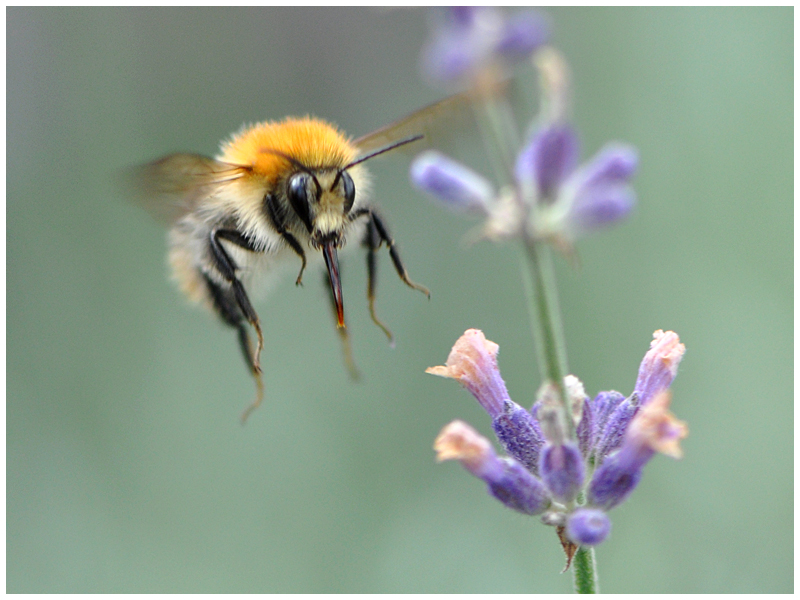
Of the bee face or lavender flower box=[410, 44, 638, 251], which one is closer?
lavender flower box=[410, 44, 638, 251]

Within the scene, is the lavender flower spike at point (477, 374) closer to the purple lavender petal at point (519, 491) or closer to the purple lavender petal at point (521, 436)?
the purple lavender petal at point (521, 436)

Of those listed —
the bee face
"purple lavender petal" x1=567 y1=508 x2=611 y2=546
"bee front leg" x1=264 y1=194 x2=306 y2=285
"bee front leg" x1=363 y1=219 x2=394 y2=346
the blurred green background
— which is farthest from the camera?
the blurred green background

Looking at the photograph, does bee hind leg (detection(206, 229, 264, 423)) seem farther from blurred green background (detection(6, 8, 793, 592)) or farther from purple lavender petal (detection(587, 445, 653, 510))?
blurred green background (detection(6, 8, 793, 592))

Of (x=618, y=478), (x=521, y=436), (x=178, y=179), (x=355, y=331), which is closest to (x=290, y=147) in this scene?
(x=178, y=179)

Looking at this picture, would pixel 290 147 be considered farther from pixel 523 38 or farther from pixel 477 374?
pixel 523 38

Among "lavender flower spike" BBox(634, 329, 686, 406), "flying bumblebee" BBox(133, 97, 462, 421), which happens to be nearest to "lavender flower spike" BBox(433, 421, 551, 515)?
"lavender flower spike" BBox(634, 329, 686, 406)

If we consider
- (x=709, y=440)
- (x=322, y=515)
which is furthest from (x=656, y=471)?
(x=322, y=515)

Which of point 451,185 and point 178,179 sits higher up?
point 178,179

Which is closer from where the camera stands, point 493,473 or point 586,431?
point 493,473
